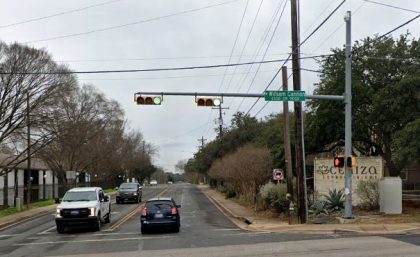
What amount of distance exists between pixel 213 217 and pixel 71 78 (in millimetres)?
18560

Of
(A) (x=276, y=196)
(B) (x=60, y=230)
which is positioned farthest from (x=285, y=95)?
(B) (x=60, y=230)

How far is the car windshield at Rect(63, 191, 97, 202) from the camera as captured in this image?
2608cm

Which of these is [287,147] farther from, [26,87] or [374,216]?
[26,87]

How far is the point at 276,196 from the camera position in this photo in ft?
94.9

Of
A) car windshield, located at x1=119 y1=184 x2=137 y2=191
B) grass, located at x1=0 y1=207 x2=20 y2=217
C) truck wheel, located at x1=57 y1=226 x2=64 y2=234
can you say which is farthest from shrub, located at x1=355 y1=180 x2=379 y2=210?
car windshield, located at x1=119 y1=184 x2=137 y2=191

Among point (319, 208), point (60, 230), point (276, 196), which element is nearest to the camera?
point (60, 230)

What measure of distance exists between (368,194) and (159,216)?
10.7 m

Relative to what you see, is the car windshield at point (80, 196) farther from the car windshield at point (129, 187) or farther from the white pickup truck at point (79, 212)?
the car windshield at point (129, 187)

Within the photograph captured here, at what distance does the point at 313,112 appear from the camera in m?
34.3

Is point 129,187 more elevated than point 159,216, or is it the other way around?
point 129,187

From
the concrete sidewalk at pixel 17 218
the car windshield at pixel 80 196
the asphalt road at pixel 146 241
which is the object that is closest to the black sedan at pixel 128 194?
the concrete sidewalk at pixel 17 218

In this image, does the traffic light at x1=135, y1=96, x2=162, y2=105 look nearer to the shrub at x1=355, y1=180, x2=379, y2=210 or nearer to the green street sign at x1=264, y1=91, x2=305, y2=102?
the green street sign at x1=264, y1=91, x2=305, y2=102

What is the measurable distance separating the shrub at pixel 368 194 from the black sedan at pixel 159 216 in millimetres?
9628

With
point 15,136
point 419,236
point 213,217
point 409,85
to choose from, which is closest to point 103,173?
point 15,136
